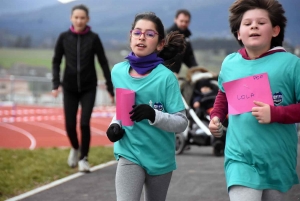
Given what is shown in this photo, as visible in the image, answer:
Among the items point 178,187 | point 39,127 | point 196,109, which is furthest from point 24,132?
point 178,187

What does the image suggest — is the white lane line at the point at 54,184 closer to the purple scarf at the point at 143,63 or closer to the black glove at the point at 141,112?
the purple scarf at the point at 143,63

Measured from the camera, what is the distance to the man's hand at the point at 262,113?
4004 millimetres

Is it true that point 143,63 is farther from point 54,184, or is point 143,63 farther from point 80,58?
point 80,58

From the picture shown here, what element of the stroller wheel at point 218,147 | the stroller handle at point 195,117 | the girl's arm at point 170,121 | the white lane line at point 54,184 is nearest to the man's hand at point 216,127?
the girl's arm at point 170,121

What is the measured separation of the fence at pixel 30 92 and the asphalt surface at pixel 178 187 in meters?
13.3

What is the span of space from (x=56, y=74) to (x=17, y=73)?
3103cm

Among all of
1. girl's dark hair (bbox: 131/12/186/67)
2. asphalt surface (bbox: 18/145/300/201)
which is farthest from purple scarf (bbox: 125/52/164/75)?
asphalt surface (bbox: 18/145/300/201)

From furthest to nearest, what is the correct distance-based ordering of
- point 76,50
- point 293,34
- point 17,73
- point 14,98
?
point 17,73
point 14,98
point 293,34
point 76,50

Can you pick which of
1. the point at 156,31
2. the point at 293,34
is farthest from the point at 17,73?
the point at 156,31

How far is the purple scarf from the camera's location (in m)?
4.66

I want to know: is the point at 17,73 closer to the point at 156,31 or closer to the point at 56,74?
the point at 56,74

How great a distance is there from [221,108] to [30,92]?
64.2ft

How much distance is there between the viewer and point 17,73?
129ft

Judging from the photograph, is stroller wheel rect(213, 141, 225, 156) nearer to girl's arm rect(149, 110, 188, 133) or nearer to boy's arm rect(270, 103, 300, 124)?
girl's arm rect(149, 110, 188, 133)
